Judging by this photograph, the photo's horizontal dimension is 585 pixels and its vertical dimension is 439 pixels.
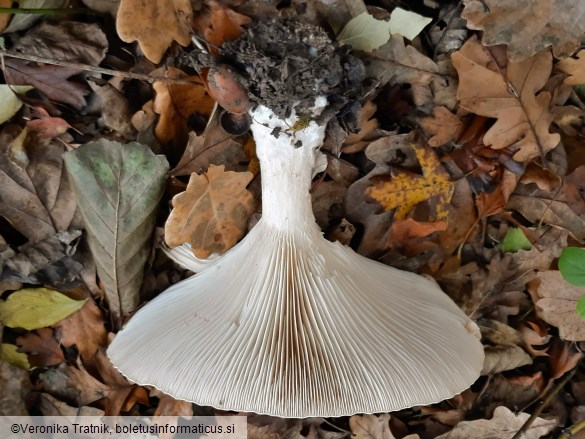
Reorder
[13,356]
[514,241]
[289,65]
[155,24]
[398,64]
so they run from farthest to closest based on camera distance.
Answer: [514,241] → [13,356] → [398,64] → [155,24] → [289,65]

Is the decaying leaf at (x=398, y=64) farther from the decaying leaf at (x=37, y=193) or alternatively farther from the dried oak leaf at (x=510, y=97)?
the decaying leaf at (x=37, y=193)

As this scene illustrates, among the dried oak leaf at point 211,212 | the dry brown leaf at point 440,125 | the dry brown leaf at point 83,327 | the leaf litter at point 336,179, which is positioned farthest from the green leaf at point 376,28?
the dry brown leaf at point 83,327

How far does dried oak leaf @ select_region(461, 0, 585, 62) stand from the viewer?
135 cm

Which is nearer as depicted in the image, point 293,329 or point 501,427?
point 293,329

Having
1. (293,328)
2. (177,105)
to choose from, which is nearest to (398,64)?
(177,105)

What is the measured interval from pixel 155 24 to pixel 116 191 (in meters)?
0.45

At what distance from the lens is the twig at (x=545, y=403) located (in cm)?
166

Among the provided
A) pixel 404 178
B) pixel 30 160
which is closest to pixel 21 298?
pixel 30 160

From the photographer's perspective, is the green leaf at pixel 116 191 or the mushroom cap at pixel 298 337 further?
the green leaf at pixel 116 191

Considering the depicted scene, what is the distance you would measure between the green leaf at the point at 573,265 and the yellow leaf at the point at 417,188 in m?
0.35

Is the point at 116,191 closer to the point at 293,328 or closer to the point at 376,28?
the point at 293,328

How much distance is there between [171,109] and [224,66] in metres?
0.31

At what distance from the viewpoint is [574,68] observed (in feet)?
4.79

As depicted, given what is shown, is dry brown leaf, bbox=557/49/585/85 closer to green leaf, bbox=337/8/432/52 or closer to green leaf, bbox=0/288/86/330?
green leaf, bbox=337/8/432/52
